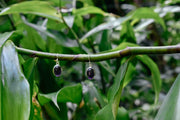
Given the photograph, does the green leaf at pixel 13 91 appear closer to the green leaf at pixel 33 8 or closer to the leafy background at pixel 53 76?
the leafy background at pixel 53 76

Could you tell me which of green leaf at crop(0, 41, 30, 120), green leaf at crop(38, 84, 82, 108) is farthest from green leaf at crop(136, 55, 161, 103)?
green leaf at crop(0, 41, 30, 120)

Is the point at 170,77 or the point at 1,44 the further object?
the point at 170,77

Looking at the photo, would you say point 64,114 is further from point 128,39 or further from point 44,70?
point 128,39

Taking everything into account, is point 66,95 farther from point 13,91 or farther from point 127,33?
point 127,33

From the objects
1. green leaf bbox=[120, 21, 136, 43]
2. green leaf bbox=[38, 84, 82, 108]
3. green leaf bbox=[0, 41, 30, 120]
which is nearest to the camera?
green leaf bbox=[0, 41, 30, 120]

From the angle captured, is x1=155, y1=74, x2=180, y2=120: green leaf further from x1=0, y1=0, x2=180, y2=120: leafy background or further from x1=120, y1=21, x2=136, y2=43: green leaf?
x1=120, y1=21, x2=136, y2=43: green leaf

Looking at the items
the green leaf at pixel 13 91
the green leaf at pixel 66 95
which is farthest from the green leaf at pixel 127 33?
the green leaf at pixel 13 91

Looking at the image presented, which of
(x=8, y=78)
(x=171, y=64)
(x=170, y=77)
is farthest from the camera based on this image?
(x=171, y=64)

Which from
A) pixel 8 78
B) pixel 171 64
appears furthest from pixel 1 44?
pixel 171 64
